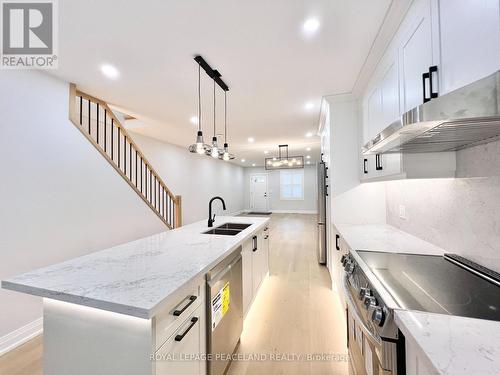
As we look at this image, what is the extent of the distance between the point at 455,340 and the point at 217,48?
2229mm

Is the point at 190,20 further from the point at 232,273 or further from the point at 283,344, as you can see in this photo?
the point at 283,344

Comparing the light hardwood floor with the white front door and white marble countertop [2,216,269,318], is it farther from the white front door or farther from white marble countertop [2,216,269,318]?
the white front door

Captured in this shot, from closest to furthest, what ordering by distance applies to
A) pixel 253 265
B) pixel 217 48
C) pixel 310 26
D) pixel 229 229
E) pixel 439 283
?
pixel 439 283, pixel 310 26, pixel 217 48, pixel 253 265, pixel 229 229

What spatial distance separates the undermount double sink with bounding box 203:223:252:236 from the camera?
239cm

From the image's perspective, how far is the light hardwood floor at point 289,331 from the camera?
1.65 m

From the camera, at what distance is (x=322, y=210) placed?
3.62 metres

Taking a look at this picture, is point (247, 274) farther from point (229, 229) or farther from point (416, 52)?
point (416, 52)

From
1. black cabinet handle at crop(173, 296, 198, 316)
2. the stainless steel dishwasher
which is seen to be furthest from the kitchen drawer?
the stainless steel dishwasher

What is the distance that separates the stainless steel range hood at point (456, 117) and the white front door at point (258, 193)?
33.2 ft

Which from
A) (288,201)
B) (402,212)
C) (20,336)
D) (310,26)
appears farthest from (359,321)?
(288,201)

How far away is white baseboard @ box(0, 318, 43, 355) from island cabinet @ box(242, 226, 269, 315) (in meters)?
1.98

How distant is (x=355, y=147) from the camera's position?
2.78m

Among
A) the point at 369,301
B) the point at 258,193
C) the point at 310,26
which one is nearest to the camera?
the point at 369,301

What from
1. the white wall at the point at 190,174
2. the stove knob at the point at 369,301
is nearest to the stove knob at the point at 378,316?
the stove knob at the point at 369,301
